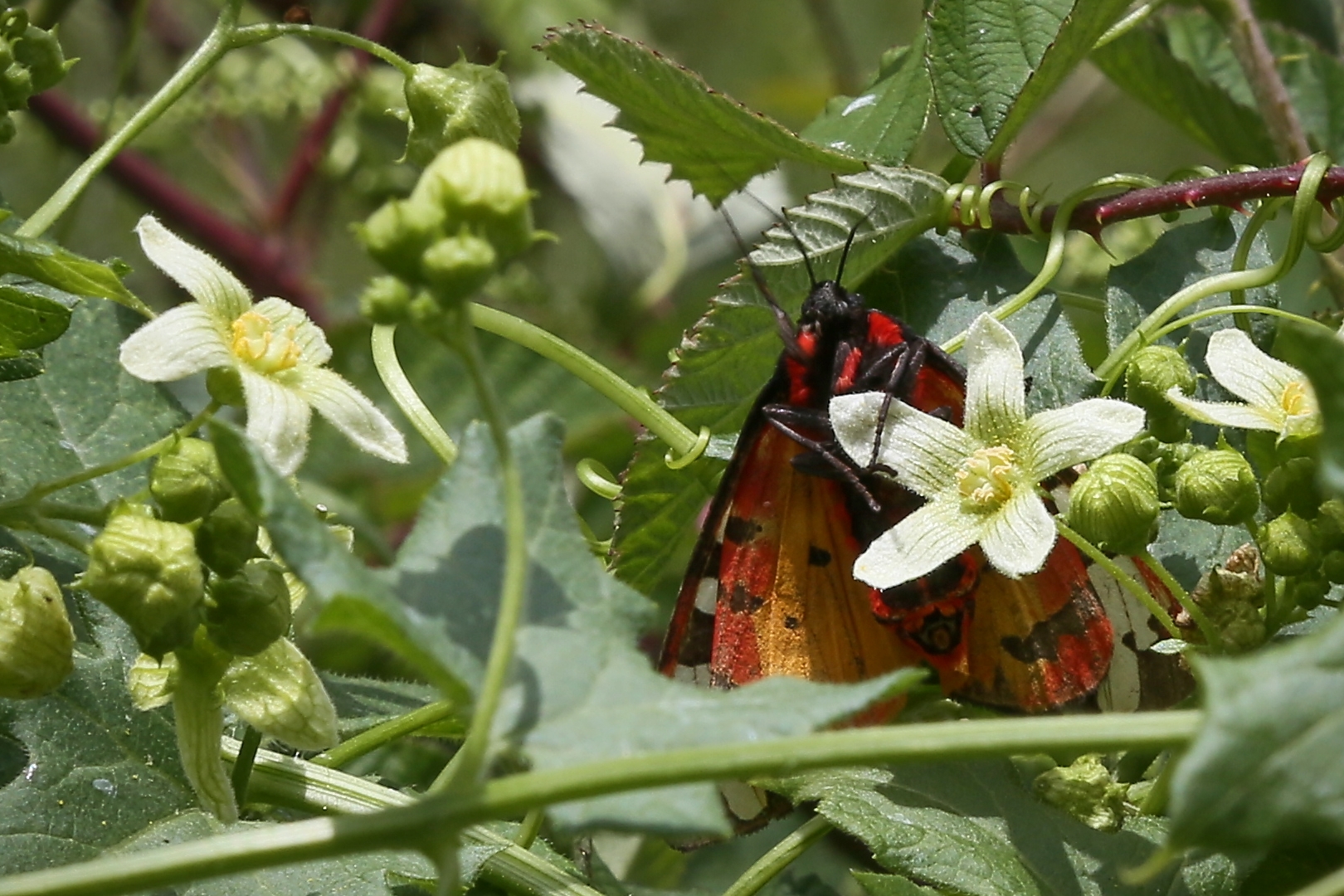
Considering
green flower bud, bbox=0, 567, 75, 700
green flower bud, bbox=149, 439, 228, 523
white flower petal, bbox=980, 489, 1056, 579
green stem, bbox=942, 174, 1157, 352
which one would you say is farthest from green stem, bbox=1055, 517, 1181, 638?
green flower bud, bbox=0, 567, 75, 700

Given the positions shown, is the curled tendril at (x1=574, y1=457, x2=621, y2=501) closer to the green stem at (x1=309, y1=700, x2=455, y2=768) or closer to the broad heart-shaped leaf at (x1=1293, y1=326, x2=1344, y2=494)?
the green stem at (x1=309, y1=700, x2=455, y2=768)

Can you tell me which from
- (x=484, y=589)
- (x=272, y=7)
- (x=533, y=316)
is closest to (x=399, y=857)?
(x=484, y=589)

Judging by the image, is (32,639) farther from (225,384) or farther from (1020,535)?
(1020,535)

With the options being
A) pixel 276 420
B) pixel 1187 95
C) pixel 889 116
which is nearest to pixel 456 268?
pixel 276 420

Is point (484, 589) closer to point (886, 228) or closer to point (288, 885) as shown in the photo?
point (288, 885)

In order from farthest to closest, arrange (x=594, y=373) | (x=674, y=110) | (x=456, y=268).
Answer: (x=674, y=110)
(x=594, y=373)
(x=456, y=268)

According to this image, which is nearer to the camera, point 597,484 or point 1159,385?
point 1159,385
